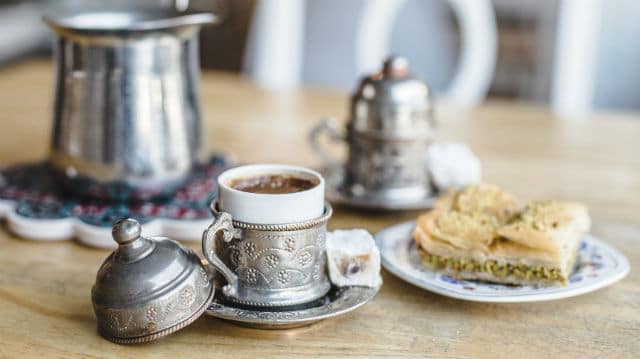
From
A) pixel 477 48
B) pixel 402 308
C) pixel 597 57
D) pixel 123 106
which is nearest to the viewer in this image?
pixel 402 308

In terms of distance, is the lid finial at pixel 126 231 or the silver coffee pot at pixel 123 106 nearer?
the lid finial at pixel 126 231

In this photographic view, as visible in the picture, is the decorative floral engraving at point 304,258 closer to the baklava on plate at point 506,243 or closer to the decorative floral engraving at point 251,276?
the decorative floral engraving at point 251,276

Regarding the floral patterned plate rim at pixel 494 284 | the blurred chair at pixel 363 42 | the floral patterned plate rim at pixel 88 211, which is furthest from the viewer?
the blurred chair at pixel 363 42

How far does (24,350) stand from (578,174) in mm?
883

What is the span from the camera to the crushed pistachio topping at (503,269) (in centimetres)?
82

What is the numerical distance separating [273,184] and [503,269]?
0.25 meters

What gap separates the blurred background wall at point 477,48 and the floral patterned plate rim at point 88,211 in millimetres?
964

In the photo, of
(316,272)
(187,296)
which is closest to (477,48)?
(316,272)

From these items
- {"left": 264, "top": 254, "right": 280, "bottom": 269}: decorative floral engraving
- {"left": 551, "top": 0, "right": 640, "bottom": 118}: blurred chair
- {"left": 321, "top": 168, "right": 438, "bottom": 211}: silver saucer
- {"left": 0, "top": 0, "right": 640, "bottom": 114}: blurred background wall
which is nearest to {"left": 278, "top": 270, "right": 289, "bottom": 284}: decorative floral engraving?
{"left": 264, "top": 254, "right": 280, "bottom": 269}: decorative floral engraving

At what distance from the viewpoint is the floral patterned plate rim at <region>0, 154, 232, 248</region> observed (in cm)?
95

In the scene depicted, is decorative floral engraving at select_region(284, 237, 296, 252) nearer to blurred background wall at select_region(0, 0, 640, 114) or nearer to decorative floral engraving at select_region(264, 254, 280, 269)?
decorative floral engraving at select_region(264, 254, 280, 269)

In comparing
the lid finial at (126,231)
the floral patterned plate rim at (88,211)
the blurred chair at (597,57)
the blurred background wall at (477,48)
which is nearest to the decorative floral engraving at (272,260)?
the lid finial at (126,231)

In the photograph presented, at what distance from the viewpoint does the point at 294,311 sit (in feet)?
2.40

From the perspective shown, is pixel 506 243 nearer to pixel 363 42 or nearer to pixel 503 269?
pixel 503 269
